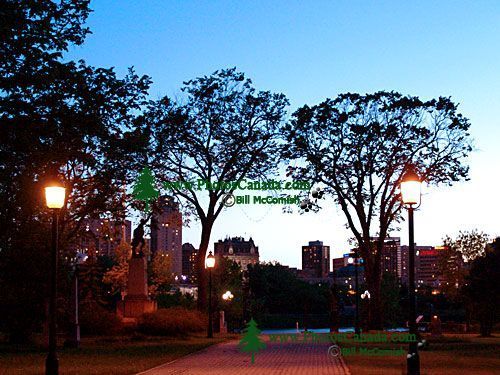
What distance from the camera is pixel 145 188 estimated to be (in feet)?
147

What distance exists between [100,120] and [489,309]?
103 ft

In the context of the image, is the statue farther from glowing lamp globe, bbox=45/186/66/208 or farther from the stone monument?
glowing lamp globe, bbox=45/186/66/208

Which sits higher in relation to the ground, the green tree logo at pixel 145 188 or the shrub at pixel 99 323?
the green tree logo at pixel 145 188

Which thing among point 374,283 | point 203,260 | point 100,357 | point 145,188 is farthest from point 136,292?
point 100,357

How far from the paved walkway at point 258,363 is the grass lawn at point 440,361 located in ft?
2.29

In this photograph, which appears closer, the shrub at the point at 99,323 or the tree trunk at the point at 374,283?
the shrub at the point at 99,323

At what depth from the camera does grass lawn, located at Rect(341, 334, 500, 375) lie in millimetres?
20859

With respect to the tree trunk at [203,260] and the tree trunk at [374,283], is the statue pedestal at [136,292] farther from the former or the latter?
the tree trunk at [374,283]

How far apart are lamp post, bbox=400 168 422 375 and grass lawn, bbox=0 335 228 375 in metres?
7.58

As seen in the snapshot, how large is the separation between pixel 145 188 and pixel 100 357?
19764mm

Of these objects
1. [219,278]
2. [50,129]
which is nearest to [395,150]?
[50,129]

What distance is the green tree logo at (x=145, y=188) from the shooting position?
43062mm

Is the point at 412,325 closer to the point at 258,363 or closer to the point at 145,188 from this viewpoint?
the point at 258,363

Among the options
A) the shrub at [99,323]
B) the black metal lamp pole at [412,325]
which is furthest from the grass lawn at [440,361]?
the shrub at [99,323]
